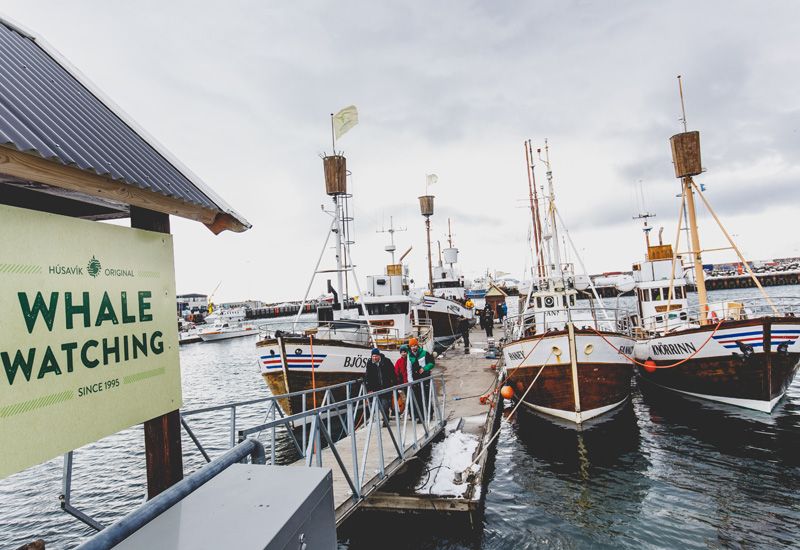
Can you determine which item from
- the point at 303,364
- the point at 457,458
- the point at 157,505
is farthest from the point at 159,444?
the point at 303,364

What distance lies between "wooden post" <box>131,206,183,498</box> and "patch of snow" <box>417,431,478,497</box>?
18.9 feet

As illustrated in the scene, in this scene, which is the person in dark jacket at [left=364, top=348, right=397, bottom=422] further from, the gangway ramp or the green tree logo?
the green tree logo

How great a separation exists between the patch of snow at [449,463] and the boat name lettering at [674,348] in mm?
9477

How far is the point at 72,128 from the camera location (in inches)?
122

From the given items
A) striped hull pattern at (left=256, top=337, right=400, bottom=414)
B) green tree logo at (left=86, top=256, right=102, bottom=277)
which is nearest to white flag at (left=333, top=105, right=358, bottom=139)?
striped hull pattern at (left=256, top=337, right=400, bottom=414)

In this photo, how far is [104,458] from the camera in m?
15.0

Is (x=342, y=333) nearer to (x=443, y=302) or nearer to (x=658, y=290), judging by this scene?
(x=658, y=290)

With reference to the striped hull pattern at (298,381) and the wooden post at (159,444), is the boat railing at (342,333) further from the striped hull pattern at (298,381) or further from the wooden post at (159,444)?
the wooden post at (159,444)

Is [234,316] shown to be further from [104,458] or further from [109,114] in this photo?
[109,114]

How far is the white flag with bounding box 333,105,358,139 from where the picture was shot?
57.9 ft

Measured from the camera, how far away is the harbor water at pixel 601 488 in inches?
310

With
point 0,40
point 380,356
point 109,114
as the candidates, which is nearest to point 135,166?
point 109,114

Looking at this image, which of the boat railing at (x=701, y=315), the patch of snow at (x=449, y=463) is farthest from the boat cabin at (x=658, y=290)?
the patch of snow at (x=449, y=463)

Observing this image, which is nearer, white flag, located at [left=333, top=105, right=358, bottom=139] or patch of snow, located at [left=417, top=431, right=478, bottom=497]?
patch of snow, located at [left=417, top=431, right=478, bottom=497]
